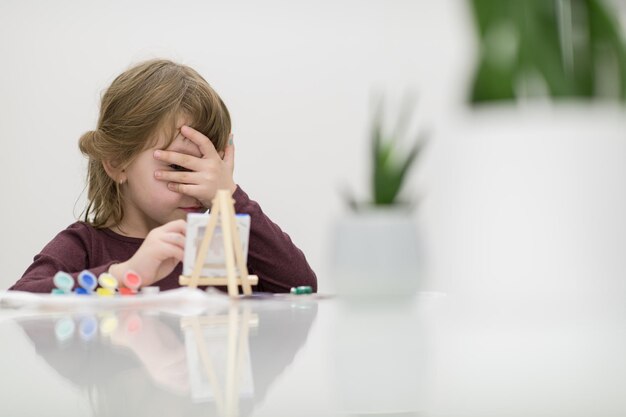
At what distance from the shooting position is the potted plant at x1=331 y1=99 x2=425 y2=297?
79cm

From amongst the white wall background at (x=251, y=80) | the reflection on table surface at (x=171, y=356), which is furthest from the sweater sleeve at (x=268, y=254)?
the white wall background at (x=251, y=80)

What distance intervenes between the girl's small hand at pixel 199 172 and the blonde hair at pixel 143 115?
11cm

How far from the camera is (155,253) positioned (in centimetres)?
146

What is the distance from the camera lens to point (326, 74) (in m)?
3.48

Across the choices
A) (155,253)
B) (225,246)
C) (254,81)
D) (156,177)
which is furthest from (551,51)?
(254,81)

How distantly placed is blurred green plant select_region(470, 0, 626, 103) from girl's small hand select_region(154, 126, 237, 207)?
1.33m

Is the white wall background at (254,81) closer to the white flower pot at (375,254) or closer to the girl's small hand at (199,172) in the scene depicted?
the girl's small hand at (199,172)

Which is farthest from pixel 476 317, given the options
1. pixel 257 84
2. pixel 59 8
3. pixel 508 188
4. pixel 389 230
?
pixel 59 8

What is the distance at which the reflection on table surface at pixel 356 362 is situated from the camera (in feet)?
1.17

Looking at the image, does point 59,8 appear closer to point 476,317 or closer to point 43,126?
point 43,126

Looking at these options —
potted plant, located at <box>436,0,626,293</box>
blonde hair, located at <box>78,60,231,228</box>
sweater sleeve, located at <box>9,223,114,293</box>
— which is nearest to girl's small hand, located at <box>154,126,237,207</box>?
blonde hair, located at <box>78,60,231,228</box>

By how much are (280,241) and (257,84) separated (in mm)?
1673

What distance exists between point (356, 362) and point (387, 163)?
36 cm

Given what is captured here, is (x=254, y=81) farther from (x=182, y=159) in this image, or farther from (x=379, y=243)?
(x=379, y=243)
